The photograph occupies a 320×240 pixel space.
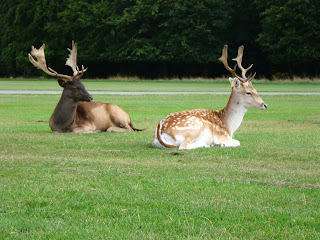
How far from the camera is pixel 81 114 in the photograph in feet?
46.9

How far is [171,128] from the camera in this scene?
1043 centimetres

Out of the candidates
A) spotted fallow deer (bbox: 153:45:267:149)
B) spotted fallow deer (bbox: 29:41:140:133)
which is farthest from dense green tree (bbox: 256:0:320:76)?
spotted fallow deer (bbox: 153:45:267:149)

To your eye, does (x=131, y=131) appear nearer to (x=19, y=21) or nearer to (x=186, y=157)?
(x=186, y=157)

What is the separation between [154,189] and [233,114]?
4756 millimetres

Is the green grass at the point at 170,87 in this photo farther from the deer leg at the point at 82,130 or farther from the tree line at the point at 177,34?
the deer leg at the point at 82,130

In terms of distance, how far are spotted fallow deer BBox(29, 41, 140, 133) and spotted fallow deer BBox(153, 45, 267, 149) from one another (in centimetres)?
354

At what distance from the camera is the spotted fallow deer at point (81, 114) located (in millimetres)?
13883

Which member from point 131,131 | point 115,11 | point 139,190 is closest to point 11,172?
point 139,190

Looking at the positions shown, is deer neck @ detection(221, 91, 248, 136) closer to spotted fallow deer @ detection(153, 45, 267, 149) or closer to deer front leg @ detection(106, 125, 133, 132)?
spotted fallow deer @ detection(153, 45, 267, 149)

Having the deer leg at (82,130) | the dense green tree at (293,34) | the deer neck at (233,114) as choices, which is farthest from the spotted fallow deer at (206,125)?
the dense green tree at (293,34)

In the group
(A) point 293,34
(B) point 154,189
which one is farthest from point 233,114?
(A) point 293,34

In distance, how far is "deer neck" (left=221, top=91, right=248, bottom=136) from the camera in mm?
11312

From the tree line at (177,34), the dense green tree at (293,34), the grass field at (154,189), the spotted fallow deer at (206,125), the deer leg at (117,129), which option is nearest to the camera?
the grass field at (154,189)

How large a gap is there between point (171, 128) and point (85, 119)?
13.7 ft
